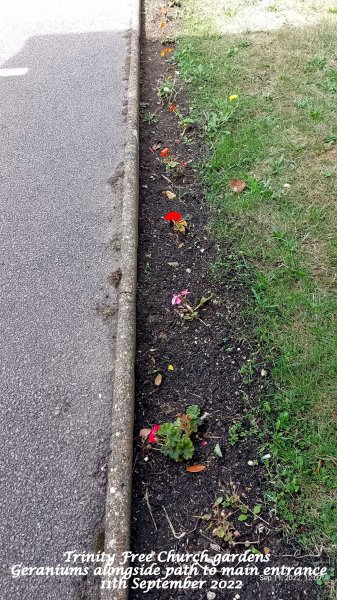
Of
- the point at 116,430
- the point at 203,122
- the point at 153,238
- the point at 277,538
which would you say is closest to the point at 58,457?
the point at 116,430

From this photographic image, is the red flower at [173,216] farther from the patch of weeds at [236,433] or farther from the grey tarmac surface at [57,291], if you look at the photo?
the patch of weeds at [236,433]

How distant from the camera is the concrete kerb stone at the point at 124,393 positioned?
1952 mm

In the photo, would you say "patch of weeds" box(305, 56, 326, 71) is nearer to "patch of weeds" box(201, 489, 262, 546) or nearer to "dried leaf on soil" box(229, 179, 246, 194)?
"dried leaf on soil" box(229, 179, 246, 194)

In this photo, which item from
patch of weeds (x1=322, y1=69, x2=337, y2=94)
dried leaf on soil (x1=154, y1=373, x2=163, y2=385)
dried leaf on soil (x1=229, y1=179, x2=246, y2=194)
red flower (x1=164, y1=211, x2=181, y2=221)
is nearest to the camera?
dried leaf on soil (x1=154, y1=373, x2=163, y2=385)

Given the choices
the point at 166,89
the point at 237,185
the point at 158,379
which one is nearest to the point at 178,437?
the point at 158,379

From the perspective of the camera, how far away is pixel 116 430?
226 centimetres

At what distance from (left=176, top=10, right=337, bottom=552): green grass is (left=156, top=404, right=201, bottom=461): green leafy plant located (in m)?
0.37

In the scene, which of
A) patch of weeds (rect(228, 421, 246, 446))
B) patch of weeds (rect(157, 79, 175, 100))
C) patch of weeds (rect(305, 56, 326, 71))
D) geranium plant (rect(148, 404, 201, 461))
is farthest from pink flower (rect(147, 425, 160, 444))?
patch of weeds (rect(305, 56, 326, 71))

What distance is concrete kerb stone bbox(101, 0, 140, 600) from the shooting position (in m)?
1.95

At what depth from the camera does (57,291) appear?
3.06 meters

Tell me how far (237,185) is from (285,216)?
492 millimetres

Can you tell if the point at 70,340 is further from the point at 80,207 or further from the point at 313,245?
the point at 313,245

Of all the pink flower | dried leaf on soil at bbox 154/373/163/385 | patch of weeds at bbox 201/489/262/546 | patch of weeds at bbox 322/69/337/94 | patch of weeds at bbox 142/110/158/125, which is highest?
patch of weeds at bbox 322/69/337/94

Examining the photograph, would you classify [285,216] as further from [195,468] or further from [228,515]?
[228,515]
